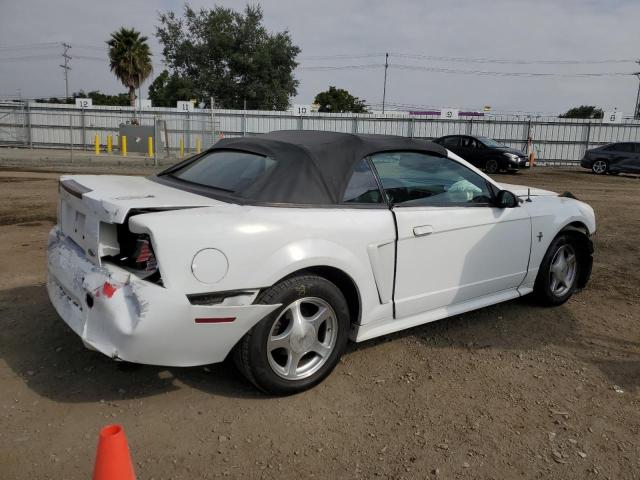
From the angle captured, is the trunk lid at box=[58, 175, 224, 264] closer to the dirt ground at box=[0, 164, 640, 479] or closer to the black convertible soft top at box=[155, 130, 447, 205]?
the black convertible soft top at box=[155, 130, 447, 205]

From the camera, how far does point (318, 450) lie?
258cm

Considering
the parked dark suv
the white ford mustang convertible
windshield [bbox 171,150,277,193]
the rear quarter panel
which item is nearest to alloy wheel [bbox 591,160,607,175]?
the parked dark suv

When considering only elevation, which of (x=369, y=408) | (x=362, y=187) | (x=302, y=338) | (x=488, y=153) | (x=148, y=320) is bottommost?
(x=369, y=408)

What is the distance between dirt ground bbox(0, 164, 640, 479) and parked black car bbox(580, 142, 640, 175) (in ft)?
64.7

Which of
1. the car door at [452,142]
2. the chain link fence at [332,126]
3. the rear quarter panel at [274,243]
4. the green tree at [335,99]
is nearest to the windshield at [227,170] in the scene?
the rear quarter panel at [274,243]

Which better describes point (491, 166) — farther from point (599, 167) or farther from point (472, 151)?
point (599, 167)

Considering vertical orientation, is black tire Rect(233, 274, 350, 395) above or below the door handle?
below

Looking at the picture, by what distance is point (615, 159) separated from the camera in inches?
835

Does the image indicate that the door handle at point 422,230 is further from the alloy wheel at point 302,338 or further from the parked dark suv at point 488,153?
the parked dark suv at point 488,153

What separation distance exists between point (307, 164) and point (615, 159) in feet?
71.8

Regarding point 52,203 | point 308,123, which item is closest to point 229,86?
point 308,123

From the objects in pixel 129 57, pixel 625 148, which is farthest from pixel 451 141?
pixel 129 57

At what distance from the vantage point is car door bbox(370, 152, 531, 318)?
11.3ft

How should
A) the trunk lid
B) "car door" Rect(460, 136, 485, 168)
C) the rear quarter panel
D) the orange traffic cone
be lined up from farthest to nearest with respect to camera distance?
"car door" Rect(460, 136, 485, 168), the trunk lid, the rear quarter panel, the orange traffic cone
